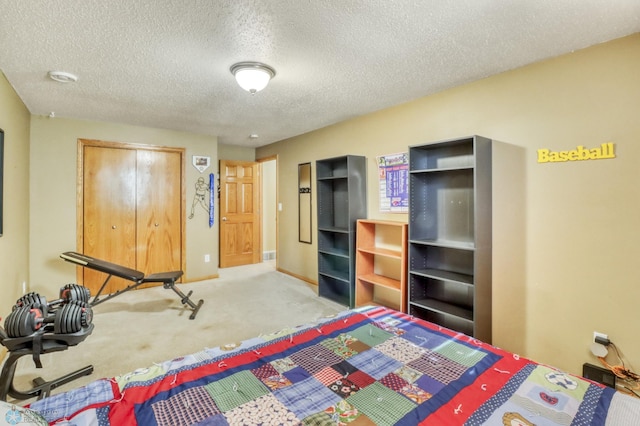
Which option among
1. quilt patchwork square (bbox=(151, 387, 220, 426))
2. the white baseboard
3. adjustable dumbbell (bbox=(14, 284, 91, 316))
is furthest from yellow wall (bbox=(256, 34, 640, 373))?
the white baseboard

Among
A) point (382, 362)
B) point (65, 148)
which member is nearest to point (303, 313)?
point (382, 362)

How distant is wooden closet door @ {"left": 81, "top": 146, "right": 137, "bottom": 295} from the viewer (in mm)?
4035

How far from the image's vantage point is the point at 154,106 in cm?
335

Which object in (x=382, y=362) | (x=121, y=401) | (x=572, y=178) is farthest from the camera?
(x=572, y=178)

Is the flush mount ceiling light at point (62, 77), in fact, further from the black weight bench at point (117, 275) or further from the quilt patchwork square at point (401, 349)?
the quilt patchwork square at point (401, 349)

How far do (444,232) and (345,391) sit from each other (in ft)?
6.88

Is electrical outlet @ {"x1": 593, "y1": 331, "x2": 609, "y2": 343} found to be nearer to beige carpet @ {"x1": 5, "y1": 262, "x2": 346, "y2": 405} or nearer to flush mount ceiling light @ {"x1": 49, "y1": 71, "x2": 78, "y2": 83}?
beige carpet @ {"x1": 5, "y1": 262, "x2": 346, "y2": 405}

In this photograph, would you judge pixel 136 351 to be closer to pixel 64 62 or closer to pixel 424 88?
pixel 64 62

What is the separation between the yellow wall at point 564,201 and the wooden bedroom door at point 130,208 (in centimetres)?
397

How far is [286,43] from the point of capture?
2.03 meters

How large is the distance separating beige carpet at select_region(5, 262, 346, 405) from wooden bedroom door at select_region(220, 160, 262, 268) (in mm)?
1121

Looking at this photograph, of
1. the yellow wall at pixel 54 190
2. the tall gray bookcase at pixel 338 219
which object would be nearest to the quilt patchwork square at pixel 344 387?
the tall gray bookcase at pixel 338 219

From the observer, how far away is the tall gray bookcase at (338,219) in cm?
366

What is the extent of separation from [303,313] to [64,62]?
3051 mm
